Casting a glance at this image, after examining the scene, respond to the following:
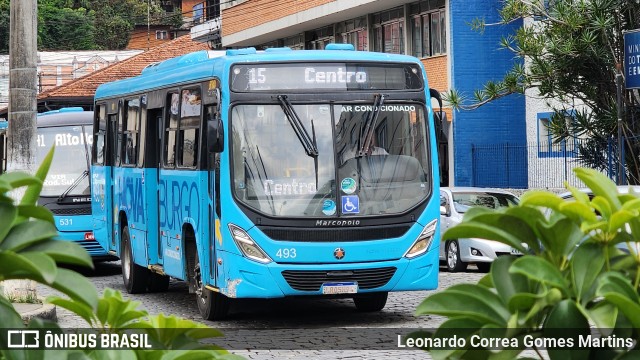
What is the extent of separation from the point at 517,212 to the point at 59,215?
65.7 ft

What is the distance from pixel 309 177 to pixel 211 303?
1.91m

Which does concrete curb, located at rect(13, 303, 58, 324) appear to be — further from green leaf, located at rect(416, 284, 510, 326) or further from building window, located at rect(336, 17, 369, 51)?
building window, located at rect(336, 17, 369, 51)

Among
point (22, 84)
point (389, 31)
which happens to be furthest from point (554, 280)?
point (389, 31)

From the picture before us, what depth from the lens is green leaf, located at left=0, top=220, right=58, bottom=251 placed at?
2.07 meters

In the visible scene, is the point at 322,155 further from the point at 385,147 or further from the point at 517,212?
the point at 517,212

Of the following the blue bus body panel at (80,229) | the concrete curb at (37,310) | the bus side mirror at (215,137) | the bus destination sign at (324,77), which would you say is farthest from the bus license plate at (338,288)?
the blue bus body panel at (80,229)

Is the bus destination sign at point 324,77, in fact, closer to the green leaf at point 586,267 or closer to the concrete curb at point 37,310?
the concrete curb at point 37,310

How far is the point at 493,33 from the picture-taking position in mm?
33031

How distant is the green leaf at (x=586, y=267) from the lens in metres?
2.22

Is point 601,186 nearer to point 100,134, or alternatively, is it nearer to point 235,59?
A: point 235,59

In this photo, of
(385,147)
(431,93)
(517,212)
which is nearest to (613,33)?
(431,93)

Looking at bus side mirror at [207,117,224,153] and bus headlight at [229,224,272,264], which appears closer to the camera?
bus side mirror at [207,117,224,153]

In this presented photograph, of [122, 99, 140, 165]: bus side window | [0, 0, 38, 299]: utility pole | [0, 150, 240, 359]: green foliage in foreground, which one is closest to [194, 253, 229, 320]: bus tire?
[0, 0, 38, 299]: utility pole

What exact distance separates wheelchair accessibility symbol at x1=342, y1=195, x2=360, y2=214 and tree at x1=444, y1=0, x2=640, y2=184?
9.69 m
